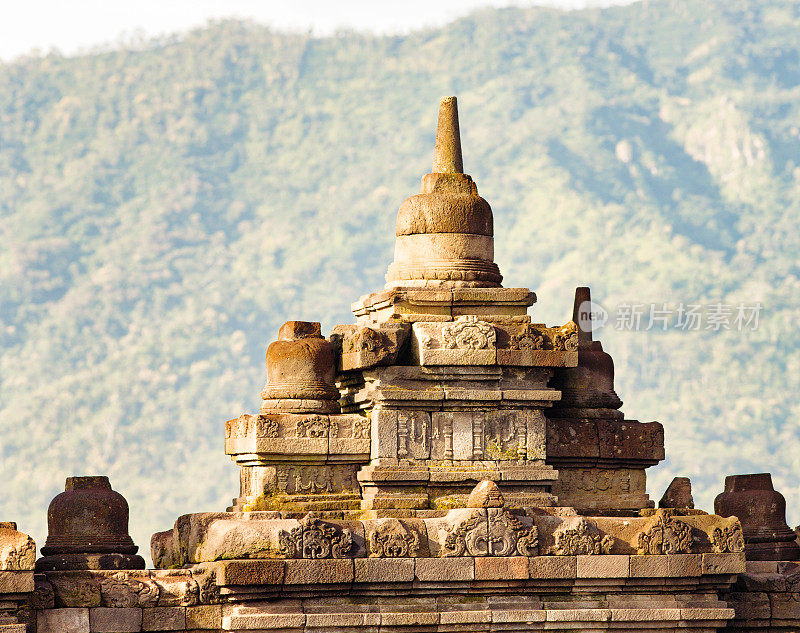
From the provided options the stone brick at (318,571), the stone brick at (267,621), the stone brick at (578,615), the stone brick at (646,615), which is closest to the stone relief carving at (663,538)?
the stone brick at (646,615)

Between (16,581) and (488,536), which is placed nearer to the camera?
(16,581)

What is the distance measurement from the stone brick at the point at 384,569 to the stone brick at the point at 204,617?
1760 millimetres

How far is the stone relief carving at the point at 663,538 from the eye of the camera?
2167 centimetres

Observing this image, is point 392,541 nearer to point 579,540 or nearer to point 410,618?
point 410,618

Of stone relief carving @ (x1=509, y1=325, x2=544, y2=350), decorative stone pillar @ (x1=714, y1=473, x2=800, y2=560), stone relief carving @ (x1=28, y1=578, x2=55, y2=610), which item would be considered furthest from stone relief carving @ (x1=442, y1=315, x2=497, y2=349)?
stone relief carving @ (x1=28, y1=578, x2=55, y2=610)

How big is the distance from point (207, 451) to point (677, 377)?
70.9 ft

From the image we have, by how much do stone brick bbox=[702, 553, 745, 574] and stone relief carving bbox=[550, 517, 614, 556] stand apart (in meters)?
1.24

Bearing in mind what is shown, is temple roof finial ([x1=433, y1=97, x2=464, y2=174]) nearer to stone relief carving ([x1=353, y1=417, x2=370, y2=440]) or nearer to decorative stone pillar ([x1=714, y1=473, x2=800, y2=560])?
stone relief carving ([x1=353, y1=417, x2=370, y2=440])

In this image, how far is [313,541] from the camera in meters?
20.5

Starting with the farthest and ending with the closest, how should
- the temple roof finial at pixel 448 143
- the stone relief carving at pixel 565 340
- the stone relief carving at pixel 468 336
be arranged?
the temple roof finial at pixel 448 143, the stone relief carving at pixel 565 340, the stone relief carving at pixel 468 336

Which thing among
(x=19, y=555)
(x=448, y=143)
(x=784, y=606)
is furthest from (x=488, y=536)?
Result: (x=448, y=143)

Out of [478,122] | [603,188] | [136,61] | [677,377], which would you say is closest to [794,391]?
[677,377]

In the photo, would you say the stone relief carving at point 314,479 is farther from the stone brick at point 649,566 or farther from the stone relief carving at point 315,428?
the stone brick at point 649,566

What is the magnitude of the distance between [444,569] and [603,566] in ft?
6.59
